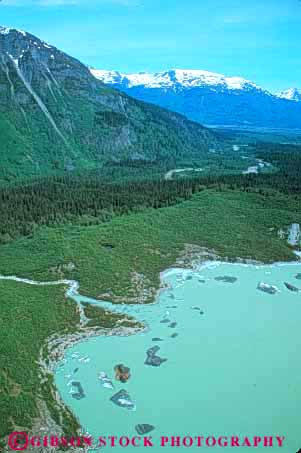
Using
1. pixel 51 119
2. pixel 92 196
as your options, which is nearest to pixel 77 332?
pixel 92 196

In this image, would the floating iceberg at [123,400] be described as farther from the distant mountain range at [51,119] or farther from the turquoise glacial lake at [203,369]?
the distant mountain range at [51,119]

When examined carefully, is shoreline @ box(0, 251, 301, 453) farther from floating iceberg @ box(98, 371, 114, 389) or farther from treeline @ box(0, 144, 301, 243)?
treeline @ box(0, 144, 301, 243)

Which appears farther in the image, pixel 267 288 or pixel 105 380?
pixel 267 288

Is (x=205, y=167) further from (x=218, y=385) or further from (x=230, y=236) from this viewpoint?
(x=218, y=385)

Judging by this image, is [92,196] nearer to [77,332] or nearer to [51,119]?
[77,332]

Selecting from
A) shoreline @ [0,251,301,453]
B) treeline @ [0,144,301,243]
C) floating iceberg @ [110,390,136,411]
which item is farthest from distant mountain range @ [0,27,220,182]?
floating iceberg @ [110,390,136,411]

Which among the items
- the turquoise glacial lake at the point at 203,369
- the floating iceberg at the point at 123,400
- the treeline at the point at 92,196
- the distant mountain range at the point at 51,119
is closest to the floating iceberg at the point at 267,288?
the turquoise glacial lake at the point at 203,369
